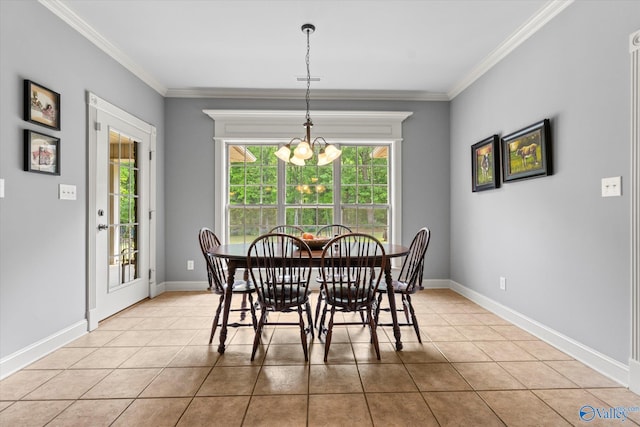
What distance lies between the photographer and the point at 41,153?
253 centimetres

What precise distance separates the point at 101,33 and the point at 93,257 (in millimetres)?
2027

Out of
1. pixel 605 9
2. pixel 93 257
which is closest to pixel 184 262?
pixel 93 257

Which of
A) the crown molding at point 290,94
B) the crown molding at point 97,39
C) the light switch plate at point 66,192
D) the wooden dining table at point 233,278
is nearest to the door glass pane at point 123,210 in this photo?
the light switch plate at point 66,192

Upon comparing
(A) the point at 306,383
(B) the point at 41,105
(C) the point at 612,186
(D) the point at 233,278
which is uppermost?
(B) the point at 41,105

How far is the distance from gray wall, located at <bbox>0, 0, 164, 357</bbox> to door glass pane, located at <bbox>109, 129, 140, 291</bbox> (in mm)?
463

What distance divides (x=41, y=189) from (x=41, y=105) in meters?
0.61

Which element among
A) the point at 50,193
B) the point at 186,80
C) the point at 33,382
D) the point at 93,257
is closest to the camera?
the point at 33,382

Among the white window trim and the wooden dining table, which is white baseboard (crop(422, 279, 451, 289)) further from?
the wooden dining table

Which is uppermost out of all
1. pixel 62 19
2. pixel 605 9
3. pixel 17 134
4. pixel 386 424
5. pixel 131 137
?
pixel 62 19

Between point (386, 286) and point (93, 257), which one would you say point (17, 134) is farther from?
point (386, 286)

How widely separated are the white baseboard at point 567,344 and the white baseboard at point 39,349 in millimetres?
3822

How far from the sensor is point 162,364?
240 centimetres

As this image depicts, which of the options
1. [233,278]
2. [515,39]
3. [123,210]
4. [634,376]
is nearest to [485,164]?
[515,39]

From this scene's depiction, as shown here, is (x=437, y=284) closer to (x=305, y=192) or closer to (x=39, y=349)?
(x=305, y=192)
